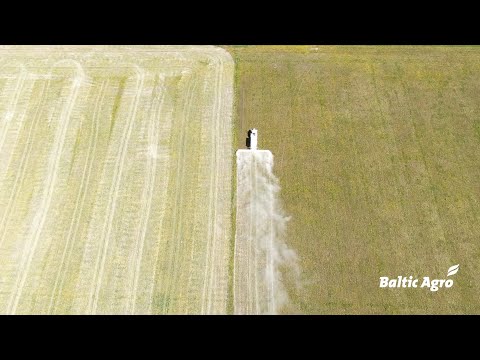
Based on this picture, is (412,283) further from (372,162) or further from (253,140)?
(253,140)

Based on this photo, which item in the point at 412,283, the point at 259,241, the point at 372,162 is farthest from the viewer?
the point at 372,162

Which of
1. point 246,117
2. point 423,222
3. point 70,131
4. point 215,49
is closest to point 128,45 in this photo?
point 215,49

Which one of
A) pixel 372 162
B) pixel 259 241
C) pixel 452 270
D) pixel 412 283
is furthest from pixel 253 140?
pixel 452 270

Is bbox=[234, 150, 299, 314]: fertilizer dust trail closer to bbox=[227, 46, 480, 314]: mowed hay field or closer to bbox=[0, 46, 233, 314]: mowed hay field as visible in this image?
bbox=[227, 46, 480, 314]: mowed hay field

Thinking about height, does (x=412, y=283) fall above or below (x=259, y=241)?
below

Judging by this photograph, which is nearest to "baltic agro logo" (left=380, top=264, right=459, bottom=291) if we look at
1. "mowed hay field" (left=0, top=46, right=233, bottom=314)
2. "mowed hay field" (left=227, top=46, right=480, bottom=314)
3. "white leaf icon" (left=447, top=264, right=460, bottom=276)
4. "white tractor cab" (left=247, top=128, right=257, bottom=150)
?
"white leaf icon" (left=447, top=264, right=460, bottom=276)

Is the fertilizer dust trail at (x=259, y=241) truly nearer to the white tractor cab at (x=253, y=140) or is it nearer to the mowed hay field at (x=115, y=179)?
the white tractor cab at (x=253, y=140)

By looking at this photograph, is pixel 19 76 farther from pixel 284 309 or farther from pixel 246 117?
pixel 284 309

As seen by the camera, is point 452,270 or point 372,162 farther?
point 372,162
